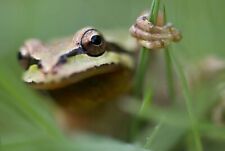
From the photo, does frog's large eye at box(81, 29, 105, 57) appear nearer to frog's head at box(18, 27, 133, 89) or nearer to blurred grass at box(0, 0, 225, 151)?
frog's head at box(18, 27, 133, 89)

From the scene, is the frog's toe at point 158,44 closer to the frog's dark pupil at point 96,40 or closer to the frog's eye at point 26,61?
the frog's dark pupil at point 96,40

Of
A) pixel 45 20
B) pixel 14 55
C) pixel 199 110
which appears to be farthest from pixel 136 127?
pixel 45 20

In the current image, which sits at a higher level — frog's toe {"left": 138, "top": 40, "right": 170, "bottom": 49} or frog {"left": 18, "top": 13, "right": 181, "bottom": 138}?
frog {"left": 18, "top": 13, "right": 181, "bottom": 138}

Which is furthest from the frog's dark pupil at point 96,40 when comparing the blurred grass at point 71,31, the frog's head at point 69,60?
the blurred grass at point 71,31

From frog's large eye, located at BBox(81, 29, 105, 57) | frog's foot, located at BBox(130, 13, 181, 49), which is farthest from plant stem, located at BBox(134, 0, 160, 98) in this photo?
frog's large eye, located at BBox(81, 29, 105, 57)

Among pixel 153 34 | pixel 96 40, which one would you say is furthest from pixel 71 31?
pixel 153 34

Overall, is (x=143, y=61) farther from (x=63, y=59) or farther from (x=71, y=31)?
(x=71, y=31)

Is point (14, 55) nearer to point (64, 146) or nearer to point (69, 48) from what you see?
point (69, 48)
